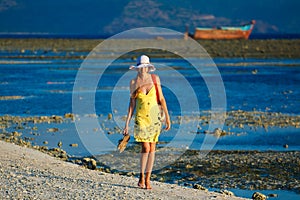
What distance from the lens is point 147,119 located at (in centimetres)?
1052

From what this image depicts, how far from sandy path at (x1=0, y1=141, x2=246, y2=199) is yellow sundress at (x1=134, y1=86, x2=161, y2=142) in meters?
0.85

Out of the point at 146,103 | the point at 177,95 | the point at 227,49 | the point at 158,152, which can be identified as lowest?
the point at 146,103

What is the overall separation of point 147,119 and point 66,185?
1.58m

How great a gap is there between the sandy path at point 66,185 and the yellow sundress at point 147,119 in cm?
85

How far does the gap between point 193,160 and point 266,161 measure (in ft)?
5.03

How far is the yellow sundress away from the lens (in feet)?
34.3

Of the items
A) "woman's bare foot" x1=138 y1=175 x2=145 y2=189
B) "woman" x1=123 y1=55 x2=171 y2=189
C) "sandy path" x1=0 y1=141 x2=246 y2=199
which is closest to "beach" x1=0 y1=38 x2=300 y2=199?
"sandy path" x1=0 y1=141 x2=246 y2=199

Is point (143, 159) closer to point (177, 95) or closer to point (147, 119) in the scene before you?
point (147, 119)

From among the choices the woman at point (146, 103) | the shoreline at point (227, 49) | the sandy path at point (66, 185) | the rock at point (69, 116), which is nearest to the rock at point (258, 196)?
the sandy path at point (66, 185)

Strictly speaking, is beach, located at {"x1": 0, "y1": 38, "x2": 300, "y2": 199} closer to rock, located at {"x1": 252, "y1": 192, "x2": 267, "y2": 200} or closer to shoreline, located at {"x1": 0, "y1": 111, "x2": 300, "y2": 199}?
shoreline, located at {"x1": 0, "y1": 111, "x2": 300, "y2": 199}

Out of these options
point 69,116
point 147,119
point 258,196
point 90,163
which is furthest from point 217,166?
point 69,116

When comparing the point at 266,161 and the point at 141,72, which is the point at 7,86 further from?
the point at 141,72

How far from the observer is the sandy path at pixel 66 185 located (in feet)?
32.6

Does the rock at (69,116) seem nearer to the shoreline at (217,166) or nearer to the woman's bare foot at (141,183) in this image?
the shoreline at (217,166)
